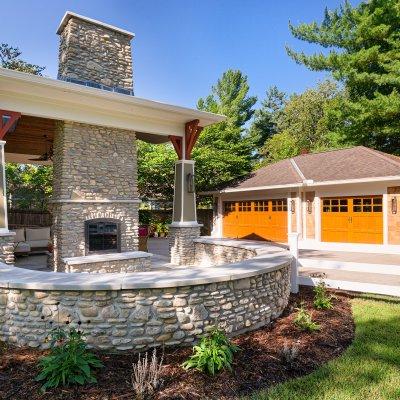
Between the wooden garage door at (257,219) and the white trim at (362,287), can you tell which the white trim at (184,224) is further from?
the wooden garage door at (257,219)

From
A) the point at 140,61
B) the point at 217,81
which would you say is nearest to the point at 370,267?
the point at 140,61

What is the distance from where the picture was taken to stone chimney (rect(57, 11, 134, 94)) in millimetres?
10297

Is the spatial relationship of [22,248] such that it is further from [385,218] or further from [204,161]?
[385,218]

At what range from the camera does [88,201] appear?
8812mm

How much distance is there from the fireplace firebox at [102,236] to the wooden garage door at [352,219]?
9059mm

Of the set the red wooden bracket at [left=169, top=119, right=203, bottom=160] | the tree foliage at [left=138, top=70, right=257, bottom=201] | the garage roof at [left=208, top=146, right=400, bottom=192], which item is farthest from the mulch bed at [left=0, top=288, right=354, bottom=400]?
the tree foliage at [left=138, top=70, right=257, bottom=201]

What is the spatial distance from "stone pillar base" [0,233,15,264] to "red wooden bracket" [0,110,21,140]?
2297mm

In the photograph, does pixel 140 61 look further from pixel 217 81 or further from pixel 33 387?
pixel 217 81

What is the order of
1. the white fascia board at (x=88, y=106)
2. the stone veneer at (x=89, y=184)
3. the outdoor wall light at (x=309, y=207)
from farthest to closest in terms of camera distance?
the outdoor wall light at (x=309, y=207) < the stone veneer at (x=89, y=184) < the white fascia board at (x=88, y=106)

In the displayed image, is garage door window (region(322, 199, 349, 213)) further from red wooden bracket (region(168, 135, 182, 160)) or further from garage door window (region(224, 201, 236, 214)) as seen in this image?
red wooden bracket (region(168, 135, 182, 160))

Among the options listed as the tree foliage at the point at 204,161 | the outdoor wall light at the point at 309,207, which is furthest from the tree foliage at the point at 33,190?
the outdoor wall light at the point at 309,207

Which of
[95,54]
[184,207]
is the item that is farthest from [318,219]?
[95,54]

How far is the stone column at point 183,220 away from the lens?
10453mm

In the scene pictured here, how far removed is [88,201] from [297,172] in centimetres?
1006
